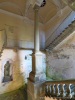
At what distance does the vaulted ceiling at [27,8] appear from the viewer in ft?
23.6

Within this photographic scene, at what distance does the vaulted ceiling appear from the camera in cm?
720

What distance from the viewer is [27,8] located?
7613 millimetres

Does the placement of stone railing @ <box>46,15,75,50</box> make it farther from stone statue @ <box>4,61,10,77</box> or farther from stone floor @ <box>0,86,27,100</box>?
stone floor @ <box>0,86,27,100</box>

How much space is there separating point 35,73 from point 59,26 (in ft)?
14.2

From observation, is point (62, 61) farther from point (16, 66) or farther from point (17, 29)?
point (17, 29)

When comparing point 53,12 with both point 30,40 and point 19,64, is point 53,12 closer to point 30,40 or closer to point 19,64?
point 30,40

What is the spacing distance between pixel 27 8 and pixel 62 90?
18.8ft

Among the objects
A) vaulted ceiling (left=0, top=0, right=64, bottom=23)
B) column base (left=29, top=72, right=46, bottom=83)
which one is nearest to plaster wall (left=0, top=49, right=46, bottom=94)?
column base (left=29, top=72, right=46, bottom=83)

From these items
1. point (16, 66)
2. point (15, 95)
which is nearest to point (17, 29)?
point (16, 66)

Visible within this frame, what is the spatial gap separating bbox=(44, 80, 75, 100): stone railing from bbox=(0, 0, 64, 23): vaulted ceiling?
5.21 m

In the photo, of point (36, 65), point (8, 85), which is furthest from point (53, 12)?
point (8, 85)

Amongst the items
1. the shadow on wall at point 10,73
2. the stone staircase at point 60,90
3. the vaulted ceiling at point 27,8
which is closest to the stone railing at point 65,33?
the vaulted ceiling at point 27,8

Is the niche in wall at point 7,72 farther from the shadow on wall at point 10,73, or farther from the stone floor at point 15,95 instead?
the stone floor at point 15,95

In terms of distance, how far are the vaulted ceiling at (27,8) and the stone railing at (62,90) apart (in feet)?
17.1
